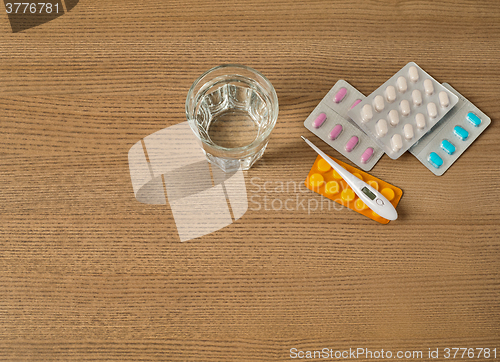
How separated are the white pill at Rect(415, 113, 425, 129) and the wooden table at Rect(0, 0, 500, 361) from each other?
0.05m

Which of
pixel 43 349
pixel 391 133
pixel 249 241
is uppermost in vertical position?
pixel 391 133

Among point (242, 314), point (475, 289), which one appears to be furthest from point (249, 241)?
point (475, 289)

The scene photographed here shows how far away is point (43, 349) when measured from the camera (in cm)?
50

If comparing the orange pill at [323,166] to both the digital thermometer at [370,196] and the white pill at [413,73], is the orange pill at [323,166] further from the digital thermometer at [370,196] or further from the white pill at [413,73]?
the white pill at [413,73]

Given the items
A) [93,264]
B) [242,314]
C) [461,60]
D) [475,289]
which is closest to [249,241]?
[242,314]

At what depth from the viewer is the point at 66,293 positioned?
20.3 inches

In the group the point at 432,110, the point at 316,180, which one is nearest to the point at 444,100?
the point at 432,110

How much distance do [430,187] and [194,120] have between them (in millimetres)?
359

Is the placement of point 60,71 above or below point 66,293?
above

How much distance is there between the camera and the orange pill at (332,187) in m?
0.54

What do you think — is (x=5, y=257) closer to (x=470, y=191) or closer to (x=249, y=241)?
(x=249, y=241)

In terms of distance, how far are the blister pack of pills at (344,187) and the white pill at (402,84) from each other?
144 millimetres

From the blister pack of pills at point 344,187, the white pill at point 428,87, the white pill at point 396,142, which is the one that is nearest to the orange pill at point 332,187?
the blister pack of pills at point 344,187

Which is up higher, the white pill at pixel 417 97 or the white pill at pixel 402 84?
the white pill at pixel 402 84
